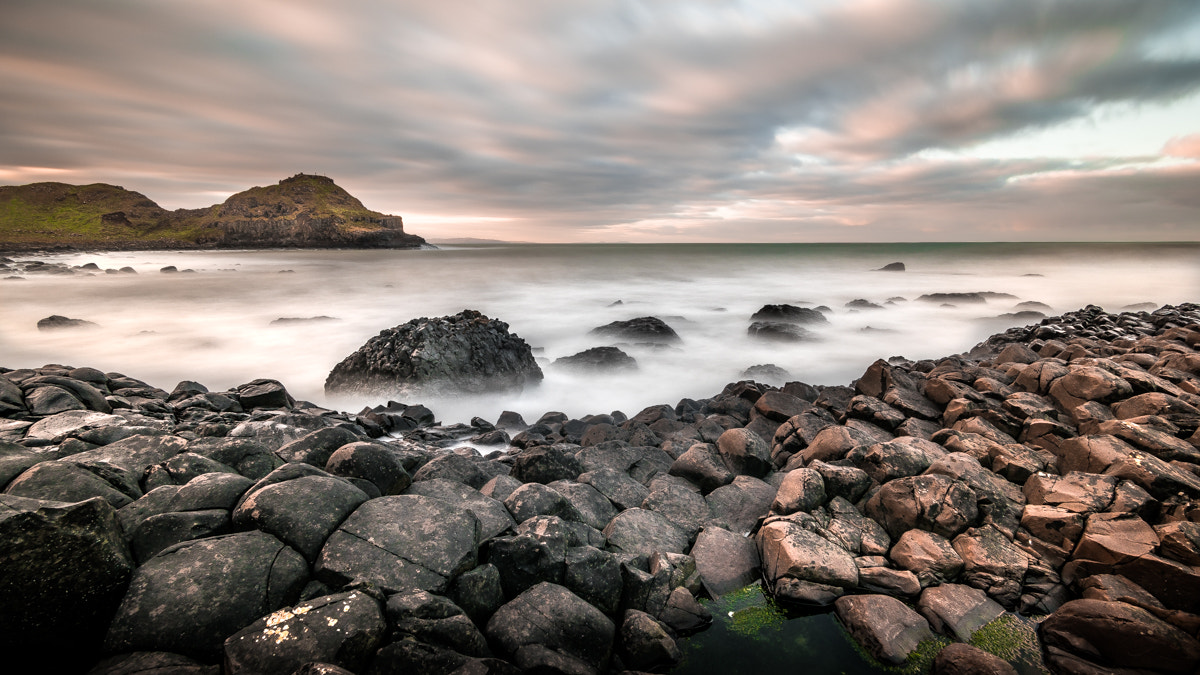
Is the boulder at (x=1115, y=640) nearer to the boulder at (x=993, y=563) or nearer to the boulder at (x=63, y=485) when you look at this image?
the boulder at (x=993, y=563)

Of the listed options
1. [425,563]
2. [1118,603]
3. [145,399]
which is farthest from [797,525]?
[145,399]

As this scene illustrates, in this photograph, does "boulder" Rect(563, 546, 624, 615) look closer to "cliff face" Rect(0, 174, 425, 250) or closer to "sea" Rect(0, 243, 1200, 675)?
"sea" Rect(0, 243, 1200, 675)

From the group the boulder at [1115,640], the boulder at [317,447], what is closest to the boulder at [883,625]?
the boulder at [1115,640]

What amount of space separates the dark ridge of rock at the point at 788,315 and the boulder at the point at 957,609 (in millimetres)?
19682

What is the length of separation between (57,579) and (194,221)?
151 m

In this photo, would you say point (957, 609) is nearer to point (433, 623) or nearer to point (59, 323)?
point (433, 623)

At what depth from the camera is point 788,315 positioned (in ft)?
78.1

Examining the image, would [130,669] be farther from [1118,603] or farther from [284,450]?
[1118,603]

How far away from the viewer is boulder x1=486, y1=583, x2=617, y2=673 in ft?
12.5

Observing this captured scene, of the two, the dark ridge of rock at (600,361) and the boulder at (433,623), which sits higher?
the boulder at (433,623)

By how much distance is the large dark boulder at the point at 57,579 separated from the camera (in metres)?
2.96

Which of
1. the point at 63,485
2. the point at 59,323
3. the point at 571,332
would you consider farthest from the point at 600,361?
the point at 59,323

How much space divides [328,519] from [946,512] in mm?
6398

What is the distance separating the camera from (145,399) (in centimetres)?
898
